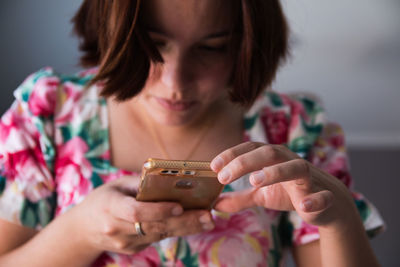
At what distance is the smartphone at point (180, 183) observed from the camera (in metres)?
0.50

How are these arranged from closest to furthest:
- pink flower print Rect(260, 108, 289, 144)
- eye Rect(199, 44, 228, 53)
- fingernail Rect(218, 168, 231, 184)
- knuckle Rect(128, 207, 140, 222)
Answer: fingernail Rect(218, 168, 231, 184), knuckle Rect(128, 207, 140, 222), eye Rect(199, 44, 228, 53), pink flower print Rect(260, 108, 289, 144)

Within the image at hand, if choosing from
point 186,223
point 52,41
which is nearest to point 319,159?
point 186,223

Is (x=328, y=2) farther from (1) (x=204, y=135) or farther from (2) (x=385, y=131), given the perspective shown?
(1) (x=204, y=135)

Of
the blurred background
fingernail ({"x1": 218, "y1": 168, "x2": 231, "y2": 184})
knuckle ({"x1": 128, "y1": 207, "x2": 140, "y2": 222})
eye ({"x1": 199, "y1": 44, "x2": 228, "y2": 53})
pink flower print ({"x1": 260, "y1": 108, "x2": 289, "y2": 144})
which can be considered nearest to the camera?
fingernail ({"x1": 218, "y1": 168, "x2": 231, "y2": 184})

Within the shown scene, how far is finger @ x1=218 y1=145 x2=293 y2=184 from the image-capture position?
0.49 metres

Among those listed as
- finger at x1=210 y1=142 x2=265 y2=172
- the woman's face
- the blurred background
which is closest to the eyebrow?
the woman's face

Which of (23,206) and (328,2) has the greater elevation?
(328,2)

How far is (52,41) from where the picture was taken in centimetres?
121

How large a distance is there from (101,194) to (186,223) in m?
0.14

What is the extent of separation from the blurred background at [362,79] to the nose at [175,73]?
84cm

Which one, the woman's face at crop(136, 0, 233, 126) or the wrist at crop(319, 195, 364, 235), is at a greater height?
the woman's face at crop(136, 0, 233, 126)

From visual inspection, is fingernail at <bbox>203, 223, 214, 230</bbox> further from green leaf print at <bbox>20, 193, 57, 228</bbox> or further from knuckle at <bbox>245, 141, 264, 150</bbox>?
green leaf print at <bbox>20, 193, 57, 228</bbox>

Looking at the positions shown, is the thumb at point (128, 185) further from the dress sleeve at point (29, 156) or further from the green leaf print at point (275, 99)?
the green leaf print at point (275, 99)

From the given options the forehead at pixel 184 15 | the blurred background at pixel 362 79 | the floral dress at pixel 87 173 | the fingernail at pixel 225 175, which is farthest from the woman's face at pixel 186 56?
the blurred background at pixel 362 79
